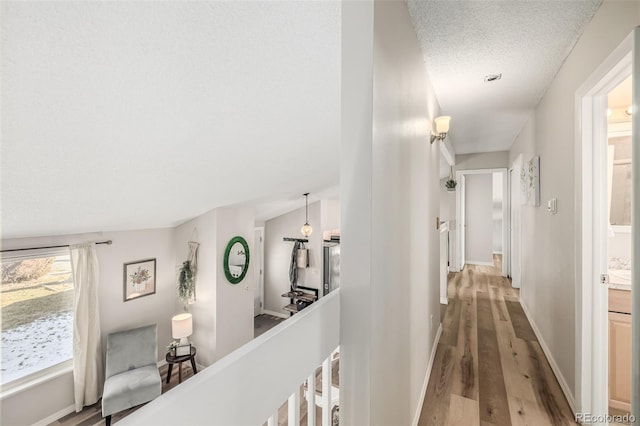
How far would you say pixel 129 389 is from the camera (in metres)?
3.20

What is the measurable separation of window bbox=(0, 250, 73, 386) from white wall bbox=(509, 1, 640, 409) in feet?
15.5

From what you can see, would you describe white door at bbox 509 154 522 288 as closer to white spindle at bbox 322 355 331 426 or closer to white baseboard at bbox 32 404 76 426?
white spindle at bbox 322 355 331 426

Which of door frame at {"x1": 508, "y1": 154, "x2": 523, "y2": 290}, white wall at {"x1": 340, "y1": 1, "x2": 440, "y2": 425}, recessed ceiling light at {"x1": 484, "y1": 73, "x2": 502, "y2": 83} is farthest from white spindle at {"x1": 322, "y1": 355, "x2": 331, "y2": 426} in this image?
door frame at {"x1": 508, "y1": 154, "x2": 523, "y2": 290}

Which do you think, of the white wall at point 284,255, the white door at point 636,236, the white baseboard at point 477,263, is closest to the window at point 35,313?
the white wall at point 284,255

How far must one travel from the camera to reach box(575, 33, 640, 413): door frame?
1.83 m

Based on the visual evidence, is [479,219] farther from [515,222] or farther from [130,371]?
[130,371]

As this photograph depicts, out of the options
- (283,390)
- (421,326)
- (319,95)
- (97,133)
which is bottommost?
(421,326)

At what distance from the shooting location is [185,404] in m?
0.50

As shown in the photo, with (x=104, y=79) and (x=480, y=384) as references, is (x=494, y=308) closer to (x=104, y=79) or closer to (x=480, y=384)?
(x=480, y=384)

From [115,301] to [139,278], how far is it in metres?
0.38

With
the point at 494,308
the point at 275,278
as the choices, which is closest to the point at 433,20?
the point at 494,308

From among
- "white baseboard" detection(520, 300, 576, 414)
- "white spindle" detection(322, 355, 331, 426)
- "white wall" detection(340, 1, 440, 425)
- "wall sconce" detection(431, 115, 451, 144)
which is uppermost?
"wall sconce" detection(431, 115, 451, 144)

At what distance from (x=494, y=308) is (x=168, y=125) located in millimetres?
4292

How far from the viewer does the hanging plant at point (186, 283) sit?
4207mm
